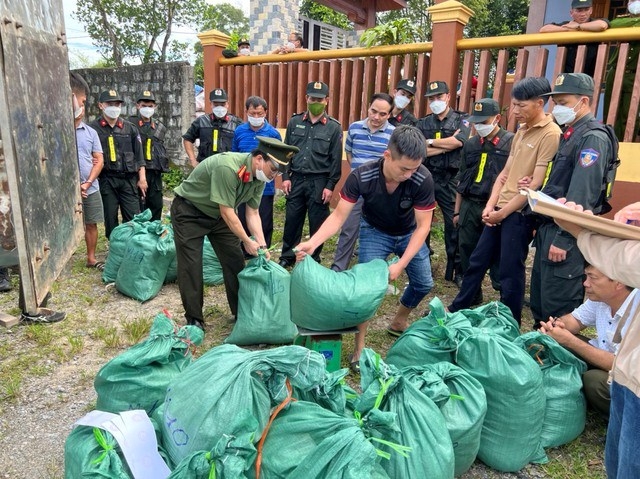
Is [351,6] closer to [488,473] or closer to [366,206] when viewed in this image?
[366,206]

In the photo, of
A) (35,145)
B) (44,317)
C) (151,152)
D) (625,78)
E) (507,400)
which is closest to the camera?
(507,400)

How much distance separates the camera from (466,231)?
4078 millimetres

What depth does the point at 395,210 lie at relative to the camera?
9.87ft

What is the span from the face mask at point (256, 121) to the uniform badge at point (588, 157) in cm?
315

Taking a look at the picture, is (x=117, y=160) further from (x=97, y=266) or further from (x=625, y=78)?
(x=625, y=78)

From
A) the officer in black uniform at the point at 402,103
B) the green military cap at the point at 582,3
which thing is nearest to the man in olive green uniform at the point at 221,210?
the officer in black uniform at the point at 402,103

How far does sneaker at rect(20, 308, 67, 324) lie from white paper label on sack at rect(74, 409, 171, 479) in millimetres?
2193

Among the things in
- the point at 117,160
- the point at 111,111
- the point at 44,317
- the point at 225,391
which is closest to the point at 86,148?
the point at 117,160

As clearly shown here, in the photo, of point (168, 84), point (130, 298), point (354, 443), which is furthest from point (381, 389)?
point (168, 84)

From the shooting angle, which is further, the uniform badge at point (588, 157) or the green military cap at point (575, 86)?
the green military cap at point (575, 86)

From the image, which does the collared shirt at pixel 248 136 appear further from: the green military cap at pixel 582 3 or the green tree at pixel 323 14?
the green tree at pixel 323 14

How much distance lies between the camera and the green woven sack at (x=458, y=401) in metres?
2.02

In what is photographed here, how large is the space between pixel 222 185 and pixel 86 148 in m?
2.26

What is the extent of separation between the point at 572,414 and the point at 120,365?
2051 mm
